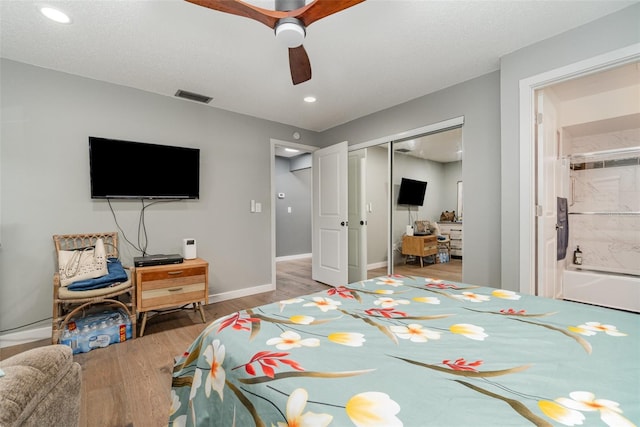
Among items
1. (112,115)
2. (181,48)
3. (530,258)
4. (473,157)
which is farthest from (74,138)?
(530,258)

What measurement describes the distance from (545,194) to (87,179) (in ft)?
14.1

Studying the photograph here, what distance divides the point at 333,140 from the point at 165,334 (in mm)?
3444

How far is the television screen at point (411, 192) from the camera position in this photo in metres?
5.10

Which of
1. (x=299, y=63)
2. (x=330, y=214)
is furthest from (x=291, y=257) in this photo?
(x=299, y=63)

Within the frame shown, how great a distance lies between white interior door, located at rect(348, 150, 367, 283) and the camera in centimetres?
414

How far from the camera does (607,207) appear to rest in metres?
3.69

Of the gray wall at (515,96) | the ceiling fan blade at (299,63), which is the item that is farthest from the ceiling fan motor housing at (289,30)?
the gray wall at (515,96)

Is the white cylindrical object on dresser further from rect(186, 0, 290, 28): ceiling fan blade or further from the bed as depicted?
rect(186, 0, 290, 28): ceiling fan blade

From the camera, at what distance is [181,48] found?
2.28m

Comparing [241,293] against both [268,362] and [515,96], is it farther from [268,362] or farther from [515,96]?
[515,96]

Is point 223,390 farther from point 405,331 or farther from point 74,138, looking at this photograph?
point 74,138

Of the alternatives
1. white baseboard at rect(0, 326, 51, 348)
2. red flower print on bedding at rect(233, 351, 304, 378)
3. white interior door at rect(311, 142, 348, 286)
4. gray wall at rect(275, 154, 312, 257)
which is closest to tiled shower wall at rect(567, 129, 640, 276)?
white interior door at rect(311, 142, 348, 286)

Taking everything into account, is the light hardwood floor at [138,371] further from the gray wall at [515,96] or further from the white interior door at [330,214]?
the gray wall at [515,96]

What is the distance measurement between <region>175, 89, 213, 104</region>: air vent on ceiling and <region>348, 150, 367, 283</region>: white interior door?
6.89 feet
